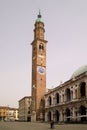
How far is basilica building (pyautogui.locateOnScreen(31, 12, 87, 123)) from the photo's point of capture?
5144cm

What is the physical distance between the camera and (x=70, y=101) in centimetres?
5525

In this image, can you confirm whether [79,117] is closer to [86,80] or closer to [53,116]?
[86,80]

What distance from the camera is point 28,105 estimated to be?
4242 inches

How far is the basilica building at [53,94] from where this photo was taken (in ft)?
169

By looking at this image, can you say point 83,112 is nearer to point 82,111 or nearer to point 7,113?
point 82,111

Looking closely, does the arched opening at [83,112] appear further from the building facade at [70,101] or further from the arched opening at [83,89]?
the arched opening at [83,89]

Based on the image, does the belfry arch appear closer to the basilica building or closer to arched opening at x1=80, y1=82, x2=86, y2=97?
the basilica building

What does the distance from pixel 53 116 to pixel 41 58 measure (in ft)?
55.8

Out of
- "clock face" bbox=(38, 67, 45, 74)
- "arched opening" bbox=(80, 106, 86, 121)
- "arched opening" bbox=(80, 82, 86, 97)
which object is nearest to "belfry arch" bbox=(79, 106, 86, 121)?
"arched opening" bbox=(80, 106, 86, 121)

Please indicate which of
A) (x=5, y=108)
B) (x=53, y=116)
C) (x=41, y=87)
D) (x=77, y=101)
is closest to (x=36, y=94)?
(x=41, y=87)

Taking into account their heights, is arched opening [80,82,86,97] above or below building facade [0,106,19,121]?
above

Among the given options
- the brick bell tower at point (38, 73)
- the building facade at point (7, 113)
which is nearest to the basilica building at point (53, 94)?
the brick bell tower at point (38, 73)

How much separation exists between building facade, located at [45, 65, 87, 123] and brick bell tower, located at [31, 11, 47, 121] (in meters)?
1.94

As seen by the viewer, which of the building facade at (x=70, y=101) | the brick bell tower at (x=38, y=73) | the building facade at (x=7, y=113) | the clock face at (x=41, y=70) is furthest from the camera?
the building facade at (x=7, y=113)
